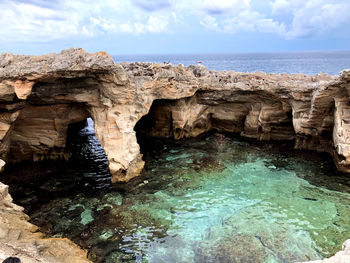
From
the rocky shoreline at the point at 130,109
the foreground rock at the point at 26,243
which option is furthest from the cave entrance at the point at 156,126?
the foreground rock at the point at 26,243

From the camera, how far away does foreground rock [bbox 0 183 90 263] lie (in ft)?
25.7

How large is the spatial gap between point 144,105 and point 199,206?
269 inches

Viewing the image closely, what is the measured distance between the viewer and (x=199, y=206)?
42.2ft

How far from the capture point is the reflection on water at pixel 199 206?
33.2 ft

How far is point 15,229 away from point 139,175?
7.40m

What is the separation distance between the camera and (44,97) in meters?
14.7

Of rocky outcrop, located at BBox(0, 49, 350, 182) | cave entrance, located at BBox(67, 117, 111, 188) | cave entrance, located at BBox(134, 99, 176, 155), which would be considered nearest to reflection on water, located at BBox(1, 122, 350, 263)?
cave entrance, located at BBox(67, 117, 111, 188)

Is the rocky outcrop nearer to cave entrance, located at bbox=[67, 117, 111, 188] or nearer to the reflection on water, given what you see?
cave entrance, located at bbox=[67, 117, 111, 188]

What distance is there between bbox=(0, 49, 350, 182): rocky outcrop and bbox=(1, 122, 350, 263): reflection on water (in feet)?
5.54

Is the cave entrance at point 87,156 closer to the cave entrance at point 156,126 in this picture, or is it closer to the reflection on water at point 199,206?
the reflection on water at point 199,206

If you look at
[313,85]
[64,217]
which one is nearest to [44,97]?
[64,217]

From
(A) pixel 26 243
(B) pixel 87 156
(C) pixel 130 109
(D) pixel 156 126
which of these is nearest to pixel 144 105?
(C) pixel 130 109

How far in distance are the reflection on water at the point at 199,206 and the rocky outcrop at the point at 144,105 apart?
5.54 feet

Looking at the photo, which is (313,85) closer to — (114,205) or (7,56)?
(114,205)
